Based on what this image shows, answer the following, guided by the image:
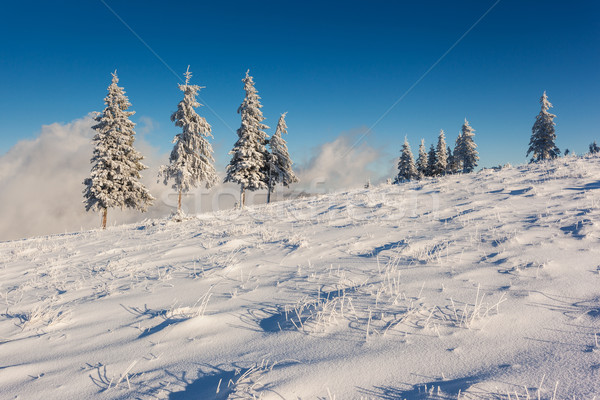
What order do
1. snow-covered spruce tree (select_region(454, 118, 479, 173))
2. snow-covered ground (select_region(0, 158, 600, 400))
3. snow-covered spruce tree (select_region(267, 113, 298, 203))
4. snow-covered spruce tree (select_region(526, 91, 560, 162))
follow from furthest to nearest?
snow-covered spruce tree (select_region(454, 118, 479, 173)), snow-covered spruce tree (select_region(526, 91, 560, 162)), snow-covered spruce tree (select_region(267, 113, 298, 203)), snow-covered ground (select_region(0, 158, 600, 400))

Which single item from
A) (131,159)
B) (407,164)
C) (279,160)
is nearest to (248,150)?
(279,160)

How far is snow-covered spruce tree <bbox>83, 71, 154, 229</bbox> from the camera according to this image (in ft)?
72.3

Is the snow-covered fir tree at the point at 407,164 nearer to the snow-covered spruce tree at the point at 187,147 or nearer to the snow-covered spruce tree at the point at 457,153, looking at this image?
the snow-covered spruce tree at the point at 457,153

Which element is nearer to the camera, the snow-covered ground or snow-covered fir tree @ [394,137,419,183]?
the snow-covered ground

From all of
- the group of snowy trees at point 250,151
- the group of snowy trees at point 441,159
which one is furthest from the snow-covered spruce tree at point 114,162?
the group of snowy trees at point 441,159

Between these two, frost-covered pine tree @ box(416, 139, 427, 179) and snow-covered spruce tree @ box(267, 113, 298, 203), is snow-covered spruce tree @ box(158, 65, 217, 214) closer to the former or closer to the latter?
snow-covered spruce tree @ box(267, 113, 298, 203)

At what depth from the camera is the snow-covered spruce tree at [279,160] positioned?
99.2 ft

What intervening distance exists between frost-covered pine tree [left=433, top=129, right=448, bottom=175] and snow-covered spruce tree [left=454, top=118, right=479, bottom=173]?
3198 mm

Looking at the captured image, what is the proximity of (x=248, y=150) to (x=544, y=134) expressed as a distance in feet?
132

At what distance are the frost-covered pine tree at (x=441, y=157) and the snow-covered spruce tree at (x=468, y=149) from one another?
126 inches

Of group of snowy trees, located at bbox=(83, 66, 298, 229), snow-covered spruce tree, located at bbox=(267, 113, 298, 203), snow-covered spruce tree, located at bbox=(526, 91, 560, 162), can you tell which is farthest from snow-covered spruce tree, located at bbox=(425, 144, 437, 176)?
group of snowy trees, located at bbox=(83, 66, 298, 229)

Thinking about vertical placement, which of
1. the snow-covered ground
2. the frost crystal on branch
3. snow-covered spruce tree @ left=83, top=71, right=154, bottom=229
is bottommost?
the snow-covered ground

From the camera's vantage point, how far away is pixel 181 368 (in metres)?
2.29

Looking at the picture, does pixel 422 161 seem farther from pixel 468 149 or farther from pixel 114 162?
pixel 114 162
